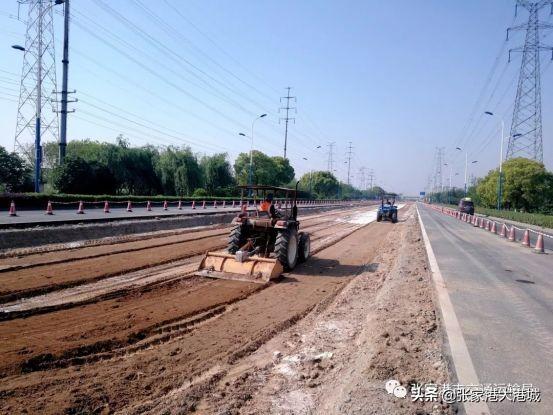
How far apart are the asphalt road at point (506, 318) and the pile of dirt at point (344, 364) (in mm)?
501

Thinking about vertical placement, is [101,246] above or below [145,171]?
below

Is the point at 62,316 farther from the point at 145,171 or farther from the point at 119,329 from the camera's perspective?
the point at 145,171

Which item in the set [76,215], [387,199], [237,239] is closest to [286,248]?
[237,239]

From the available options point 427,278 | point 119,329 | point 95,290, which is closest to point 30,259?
point 95,290

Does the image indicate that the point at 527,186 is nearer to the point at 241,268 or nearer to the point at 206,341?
the point at 241,268

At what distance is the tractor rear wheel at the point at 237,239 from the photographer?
10.3 metres

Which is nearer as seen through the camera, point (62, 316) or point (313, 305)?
point (62, 316)

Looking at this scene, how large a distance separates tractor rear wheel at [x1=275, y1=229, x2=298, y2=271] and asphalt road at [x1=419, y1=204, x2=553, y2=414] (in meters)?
3.51

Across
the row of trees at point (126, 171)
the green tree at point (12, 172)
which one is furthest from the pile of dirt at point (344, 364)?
the green tree at point (12, 172)

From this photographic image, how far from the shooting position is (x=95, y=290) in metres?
7.80

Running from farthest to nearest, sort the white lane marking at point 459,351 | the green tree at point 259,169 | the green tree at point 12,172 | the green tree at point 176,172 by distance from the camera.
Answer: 1. the green tree at point 259,169
2. the green tree at point 176,172
3. the green tree at point 12,172
4. the white lane marking at point 459,351

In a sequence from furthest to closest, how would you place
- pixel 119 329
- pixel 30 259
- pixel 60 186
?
pixel 60 186, pixel 30 259, pixel 119 329

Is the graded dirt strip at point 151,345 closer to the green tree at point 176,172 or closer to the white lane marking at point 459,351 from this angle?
the white lane marking at point 459,351

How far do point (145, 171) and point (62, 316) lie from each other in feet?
158
